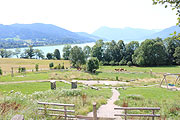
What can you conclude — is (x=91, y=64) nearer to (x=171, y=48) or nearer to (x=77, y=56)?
(x=77, y=56)

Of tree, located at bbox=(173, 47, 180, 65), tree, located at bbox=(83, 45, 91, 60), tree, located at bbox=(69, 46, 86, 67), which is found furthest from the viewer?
tree, located at bbox=(83, 45, 91, 60)

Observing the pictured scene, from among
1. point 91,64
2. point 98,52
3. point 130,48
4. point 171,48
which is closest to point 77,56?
point 98,52

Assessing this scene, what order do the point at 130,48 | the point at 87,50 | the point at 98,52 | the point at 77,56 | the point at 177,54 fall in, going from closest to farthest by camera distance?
the point at 177,54 → the point at 77,56 → the point at 130,48 → the point at 98,52 → the point at 87,50

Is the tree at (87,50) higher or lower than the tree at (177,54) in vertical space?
higher

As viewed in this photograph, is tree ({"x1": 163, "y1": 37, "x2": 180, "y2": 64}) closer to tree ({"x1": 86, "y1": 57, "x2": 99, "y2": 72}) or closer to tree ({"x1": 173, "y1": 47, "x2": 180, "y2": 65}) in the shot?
tree ({"x1": 173, "y1": 47, "x2": 180, "y2": 65})

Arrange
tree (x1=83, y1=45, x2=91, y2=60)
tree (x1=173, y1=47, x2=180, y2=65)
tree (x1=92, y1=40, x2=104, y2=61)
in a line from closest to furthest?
tree (x1=173, y1=47, x2=180, y2=65) → tree (x1=92, y1=40, x2=104, y2=61) → tree (x1=83, y1=45, x2=91, y2=60)

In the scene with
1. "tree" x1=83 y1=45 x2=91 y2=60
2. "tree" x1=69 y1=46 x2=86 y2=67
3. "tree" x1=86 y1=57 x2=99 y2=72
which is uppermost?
"tree" x1=83 y1=45 x2=91 y2=60

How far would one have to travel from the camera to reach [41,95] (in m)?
14.0

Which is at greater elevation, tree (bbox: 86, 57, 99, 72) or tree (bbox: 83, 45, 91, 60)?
tree (bbox: 83, 45, 91, 60)

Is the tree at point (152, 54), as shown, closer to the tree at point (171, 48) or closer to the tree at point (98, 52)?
the tree at point (171, 48)

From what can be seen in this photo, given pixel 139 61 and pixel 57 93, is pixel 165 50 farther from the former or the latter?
pixel 57 93

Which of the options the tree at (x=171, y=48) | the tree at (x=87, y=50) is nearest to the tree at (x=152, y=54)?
the tree at (x=171, y=48)

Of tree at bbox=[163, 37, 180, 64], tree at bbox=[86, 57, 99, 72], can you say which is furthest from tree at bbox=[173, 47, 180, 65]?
tree at bbox=[86, 57, 99, 72]

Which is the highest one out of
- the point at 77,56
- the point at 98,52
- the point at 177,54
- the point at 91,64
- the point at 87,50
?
the point at 87,50
